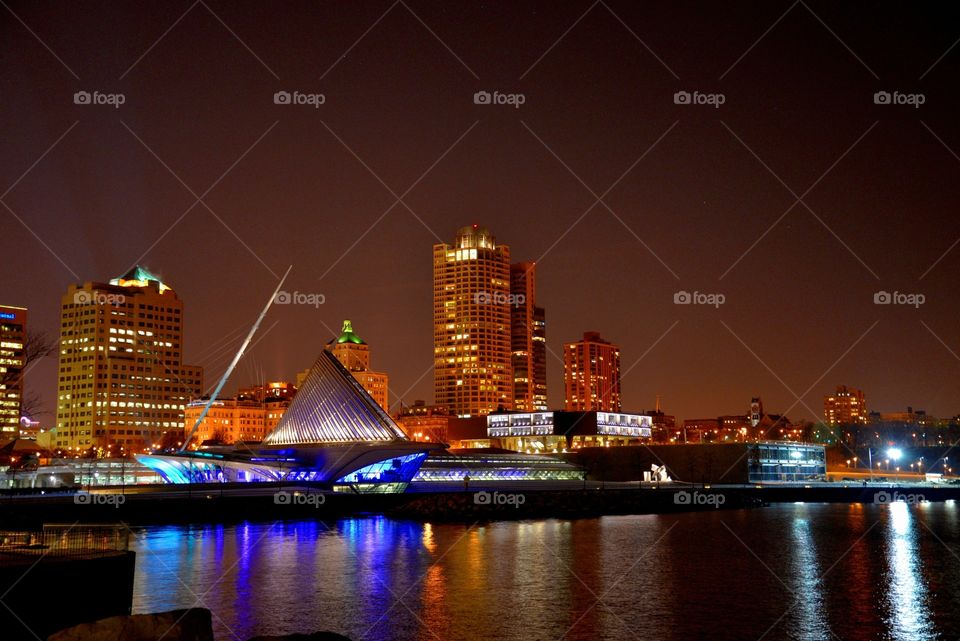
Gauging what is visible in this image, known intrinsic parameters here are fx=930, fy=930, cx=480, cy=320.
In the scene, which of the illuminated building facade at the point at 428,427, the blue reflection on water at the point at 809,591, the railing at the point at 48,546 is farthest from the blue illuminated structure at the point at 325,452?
the illuminated building facade at the point at 428,427

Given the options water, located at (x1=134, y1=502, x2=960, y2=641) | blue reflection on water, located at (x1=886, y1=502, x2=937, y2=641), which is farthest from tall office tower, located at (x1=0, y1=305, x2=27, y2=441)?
blue reflection on water, located at (x1=886, y1=502, x2=937, y2=641)

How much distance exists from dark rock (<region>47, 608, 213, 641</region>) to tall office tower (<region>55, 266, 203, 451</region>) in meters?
174

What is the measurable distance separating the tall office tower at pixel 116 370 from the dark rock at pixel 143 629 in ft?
571

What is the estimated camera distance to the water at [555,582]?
77.3ft

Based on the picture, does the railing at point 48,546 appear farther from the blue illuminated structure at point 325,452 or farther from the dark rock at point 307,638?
the blue illuminated structure at point 325,452

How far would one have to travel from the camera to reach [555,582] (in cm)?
3117

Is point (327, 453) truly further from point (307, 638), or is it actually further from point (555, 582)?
point (307, 638)

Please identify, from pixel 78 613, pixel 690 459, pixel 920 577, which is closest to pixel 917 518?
pixel 920 577

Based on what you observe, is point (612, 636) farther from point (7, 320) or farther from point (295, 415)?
point (7, 320)

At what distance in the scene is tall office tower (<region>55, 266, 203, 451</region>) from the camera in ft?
596

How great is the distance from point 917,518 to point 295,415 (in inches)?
2163

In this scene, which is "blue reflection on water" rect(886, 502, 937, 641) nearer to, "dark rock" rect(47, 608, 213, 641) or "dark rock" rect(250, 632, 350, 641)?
"dark rock" rect(250, 632, 350, 641)

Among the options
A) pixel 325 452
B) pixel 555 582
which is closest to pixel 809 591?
→ pixel 555 582

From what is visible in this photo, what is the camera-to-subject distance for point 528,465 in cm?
11200
